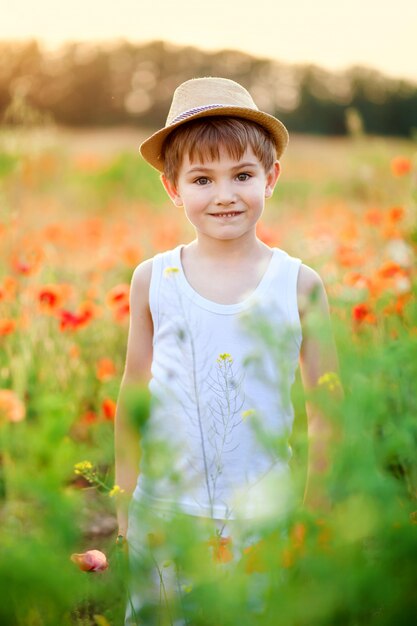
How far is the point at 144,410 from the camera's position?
0.60 meters

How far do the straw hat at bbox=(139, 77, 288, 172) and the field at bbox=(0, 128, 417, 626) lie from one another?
0.48 metres

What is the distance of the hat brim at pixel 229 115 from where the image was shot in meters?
1.65

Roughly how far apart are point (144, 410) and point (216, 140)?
112cm

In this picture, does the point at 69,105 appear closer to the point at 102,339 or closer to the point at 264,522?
the point at 102,339

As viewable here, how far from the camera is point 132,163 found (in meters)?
9.29

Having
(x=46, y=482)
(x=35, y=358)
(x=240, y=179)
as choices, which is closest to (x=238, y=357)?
(x=240, y=179)

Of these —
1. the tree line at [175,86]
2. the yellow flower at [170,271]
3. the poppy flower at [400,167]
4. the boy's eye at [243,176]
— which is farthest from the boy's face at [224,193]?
the tree line at [175,86]

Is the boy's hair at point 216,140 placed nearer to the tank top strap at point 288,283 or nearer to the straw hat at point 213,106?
the straw hat at point 213,106

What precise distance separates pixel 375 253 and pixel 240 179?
2052mm

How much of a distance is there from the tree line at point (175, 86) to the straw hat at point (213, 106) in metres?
13.8

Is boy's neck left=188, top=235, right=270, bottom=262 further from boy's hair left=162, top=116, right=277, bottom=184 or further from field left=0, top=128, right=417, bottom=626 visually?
field left=0, top=128, right=417, bottom=626

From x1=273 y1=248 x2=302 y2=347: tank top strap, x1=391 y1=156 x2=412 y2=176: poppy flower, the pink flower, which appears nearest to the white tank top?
x1=273 y1=248 x2=302 y2=347: tank top strap

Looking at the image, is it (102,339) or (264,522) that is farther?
(102,339)

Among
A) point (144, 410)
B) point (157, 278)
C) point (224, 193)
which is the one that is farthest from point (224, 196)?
point (144, 410)
